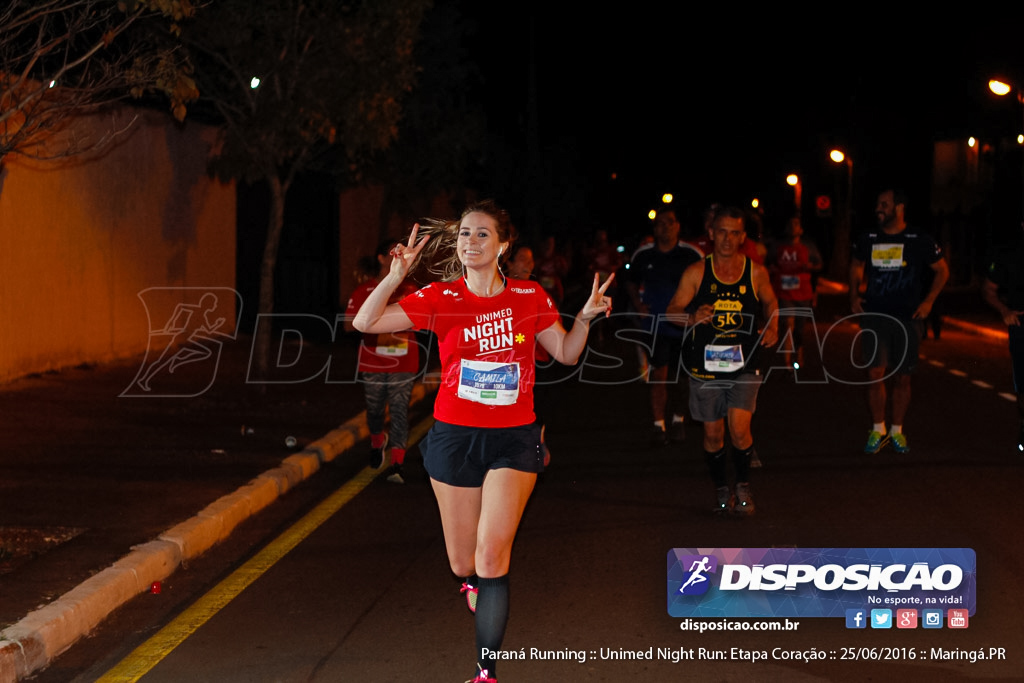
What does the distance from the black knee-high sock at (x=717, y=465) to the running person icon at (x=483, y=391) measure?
10.9 feet

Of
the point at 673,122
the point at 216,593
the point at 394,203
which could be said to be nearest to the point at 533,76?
the point at 394,203

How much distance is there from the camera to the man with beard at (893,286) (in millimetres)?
10531

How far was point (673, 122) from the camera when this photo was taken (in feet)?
283

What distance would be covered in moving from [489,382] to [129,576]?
271 centimetres

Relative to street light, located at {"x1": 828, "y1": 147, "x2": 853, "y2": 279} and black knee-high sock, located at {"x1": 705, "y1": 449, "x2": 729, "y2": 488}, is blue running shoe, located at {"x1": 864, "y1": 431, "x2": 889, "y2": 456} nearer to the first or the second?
black knee-high sock, located at {"x1": 705, "y1": 449, "x2": 729, "y2": 488}

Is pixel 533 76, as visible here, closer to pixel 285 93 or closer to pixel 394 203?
pixel 394 203

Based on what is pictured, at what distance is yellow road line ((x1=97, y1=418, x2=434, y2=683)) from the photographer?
18.8 feet

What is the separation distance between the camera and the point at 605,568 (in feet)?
24.1

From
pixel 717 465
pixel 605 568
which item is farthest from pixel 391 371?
pixel 605 568

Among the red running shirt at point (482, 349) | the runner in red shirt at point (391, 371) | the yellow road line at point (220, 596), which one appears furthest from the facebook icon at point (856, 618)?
the runner in red shirt at point (391, 371)

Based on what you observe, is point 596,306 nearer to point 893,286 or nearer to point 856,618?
point 856,618

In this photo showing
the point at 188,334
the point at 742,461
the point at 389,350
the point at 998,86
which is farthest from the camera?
the point at 998,86

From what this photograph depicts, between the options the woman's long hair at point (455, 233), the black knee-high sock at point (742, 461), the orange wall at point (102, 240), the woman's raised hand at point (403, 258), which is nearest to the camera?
the woman's raised hand at point (403, 258)

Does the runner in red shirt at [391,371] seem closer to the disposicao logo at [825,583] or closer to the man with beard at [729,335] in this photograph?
the man with beard at [729,335]
